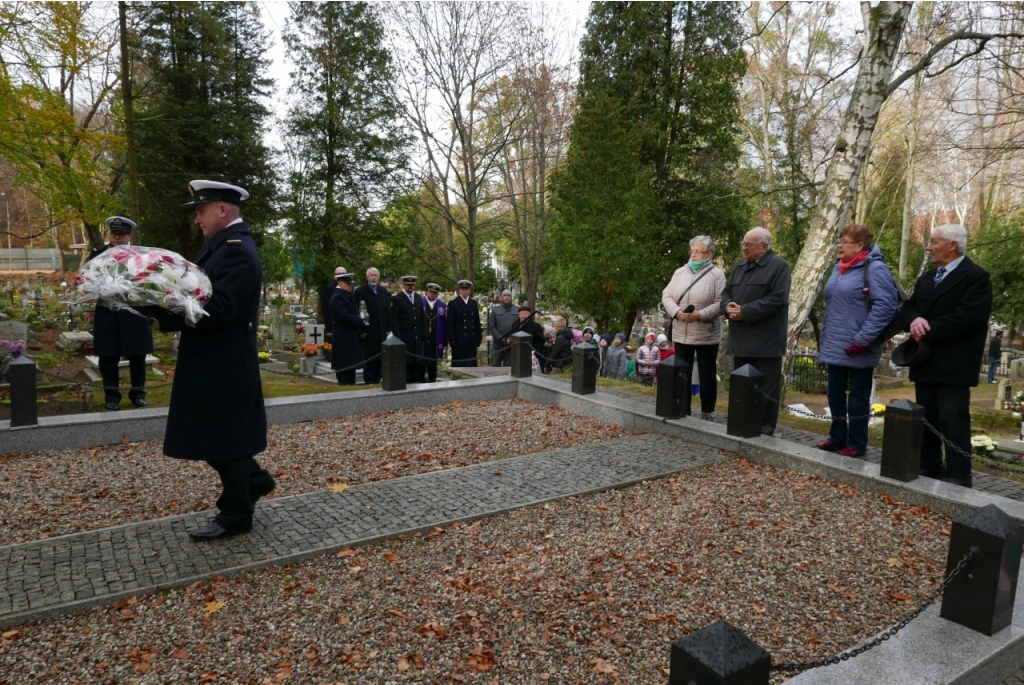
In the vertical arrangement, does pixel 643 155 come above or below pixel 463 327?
above

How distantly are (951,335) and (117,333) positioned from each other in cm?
865

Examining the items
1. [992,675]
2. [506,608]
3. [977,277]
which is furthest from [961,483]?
[506,608]

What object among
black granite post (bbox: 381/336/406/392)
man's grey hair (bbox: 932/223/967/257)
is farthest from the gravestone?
man's grey hair (bbox: 932/223/967/257)

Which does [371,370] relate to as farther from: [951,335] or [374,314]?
[951,335]

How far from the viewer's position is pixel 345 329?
37.2ft

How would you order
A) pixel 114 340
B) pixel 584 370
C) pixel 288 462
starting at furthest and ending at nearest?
pixel 584 370
pixel 114 340
pixel 288 462

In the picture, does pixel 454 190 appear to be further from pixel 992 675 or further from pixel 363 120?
pixel 992 675

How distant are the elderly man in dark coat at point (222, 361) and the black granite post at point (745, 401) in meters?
4.38

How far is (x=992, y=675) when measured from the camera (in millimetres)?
3078

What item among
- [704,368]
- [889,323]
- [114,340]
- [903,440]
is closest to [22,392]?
[114,340]

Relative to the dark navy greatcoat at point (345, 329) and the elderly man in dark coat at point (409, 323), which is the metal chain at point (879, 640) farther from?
the dark navy greatcoat at point (345, 329)

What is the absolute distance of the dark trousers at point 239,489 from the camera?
4.32 metres

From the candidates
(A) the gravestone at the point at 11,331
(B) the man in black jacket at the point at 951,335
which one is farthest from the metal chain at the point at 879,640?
(A) the gravestone at the point at 11,331

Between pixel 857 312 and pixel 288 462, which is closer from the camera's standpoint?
pixel 857 312
